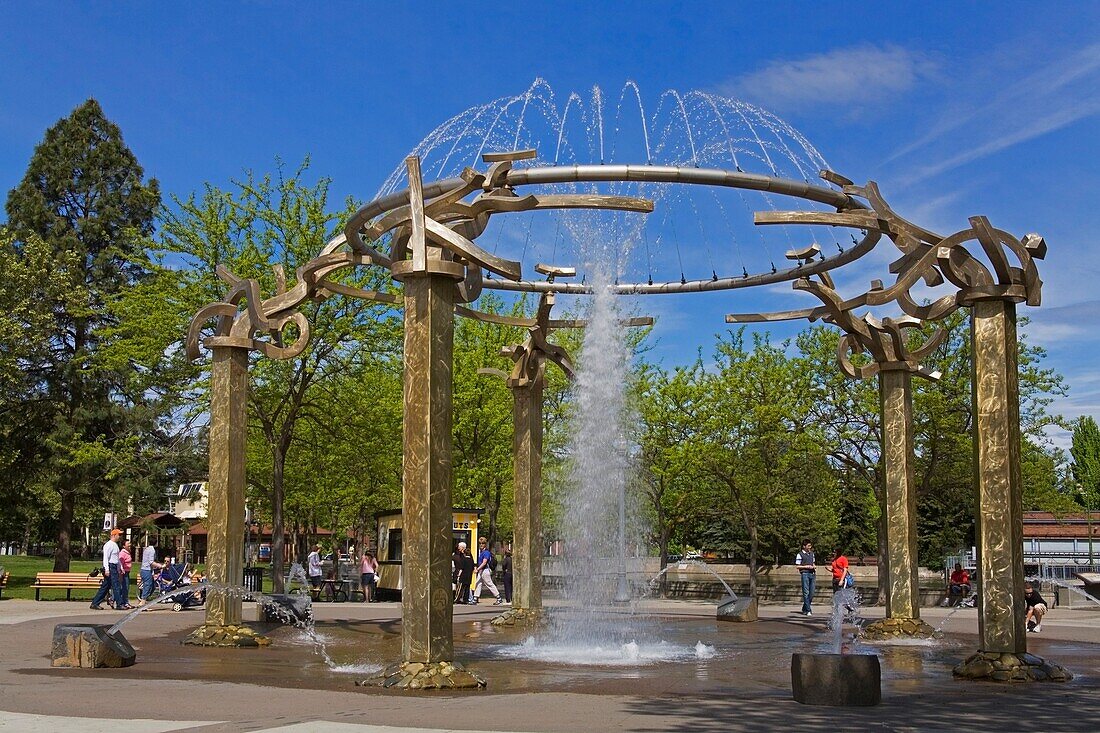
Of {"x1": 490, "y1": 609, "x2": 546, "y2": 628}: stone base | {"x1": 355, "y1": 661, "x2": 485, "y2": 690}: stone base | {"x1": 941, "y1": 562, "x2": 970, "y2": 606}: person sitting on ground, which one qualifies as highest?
{"x1": 355, "y1": 661, "x2": 485, "y2": 690}: stone base

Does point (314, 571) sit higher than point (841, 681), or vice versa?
point (841, 681)

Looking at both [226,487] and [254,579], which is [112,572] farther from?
[226,487]

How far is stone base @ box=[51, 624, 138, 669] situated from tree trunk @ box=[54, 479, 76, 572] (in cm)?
3529

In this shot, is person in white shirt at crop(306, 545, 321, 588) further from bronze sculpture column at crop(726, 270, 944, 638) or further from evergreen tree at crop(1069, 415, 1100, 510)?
evergreen tree at crop(1069, 415, 1100, 510)

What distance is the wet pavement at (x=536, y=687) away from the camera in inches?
323

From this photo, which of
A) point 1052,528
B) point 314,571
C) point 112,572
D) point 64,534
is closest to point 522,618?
point 112,572

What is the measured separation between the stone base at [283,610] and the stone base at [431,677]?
7.86 m

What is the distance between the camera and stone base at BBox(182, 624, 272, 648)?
14680 mm

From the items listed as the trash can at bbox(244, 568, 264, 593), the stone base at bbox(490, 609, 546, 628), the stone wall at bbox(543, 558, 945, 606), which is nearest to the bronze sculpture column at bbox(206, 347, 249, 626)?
the stone base at bbox(490, 609, 546, 628)

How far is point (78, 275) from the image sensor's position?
1829 inches

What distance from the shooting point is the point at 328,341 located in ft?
91.9

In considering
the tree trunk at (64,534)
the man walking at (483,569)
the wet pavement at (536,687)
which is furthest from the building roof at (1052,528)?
the tree trunk at (64,534)

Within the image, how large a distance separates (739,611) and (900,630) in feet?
15.6

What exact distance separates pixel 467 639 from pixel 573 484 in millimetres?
3565
